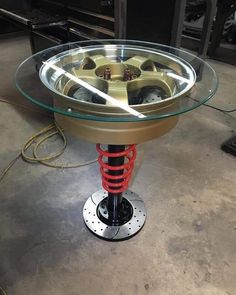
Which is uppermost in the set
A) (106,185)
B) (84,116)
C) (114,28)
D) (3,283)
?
(84,116)

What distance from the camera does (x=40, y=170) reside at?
152 centimetres

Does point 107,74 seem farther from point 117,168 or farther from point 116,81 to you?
point 117,168

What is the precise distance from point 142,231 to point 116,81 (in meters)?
0.69

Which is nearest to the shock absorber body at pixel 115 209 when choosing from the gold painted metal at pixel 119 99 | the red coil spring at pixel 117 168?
the red coil spring at pixel 117 168

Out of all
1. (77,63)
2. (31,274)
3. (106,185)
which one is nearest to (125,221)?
(106,185)

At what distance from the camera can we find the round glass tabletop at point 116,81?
2.25 feet

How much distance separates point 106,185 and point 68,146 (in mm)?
714

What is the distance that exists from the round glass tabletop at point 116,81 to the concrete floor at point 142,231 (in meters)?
0.65

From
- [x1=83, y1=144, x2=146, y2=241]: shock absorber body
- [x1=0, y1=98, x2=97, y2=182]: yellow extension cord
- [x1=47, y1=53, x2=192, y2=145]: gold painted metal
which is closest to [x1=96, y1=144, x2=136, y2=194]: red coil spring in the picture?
[x1=83, y1=144, x2=146, y2=241]: shock absorber body

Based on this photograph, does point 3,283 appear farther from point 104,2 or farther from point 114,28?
point 104,2

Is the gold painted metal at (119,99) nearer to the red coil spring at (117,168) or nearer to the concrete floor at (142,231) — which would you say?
the red coil spring at (117,168)

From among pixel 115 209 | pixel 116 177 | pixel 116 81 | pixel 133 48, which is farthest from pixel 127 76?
pixel 115 209

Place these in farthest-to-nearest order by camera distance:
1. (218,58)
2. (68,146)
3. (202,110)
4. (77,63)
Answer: (218,58) → (202,110) → (68,146) → (77,63)

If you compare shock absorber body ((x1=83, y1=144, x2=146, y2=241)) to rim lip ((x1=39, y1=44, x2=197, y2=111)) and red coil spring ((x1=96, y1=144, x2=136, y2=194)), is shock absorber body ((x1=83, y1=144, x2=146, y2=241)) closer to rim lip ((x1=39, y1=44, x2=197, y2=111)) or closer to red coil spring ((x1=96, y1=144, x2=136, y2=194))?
red coil spring ((x1=96, y1=144, x2=136, y2=194))
